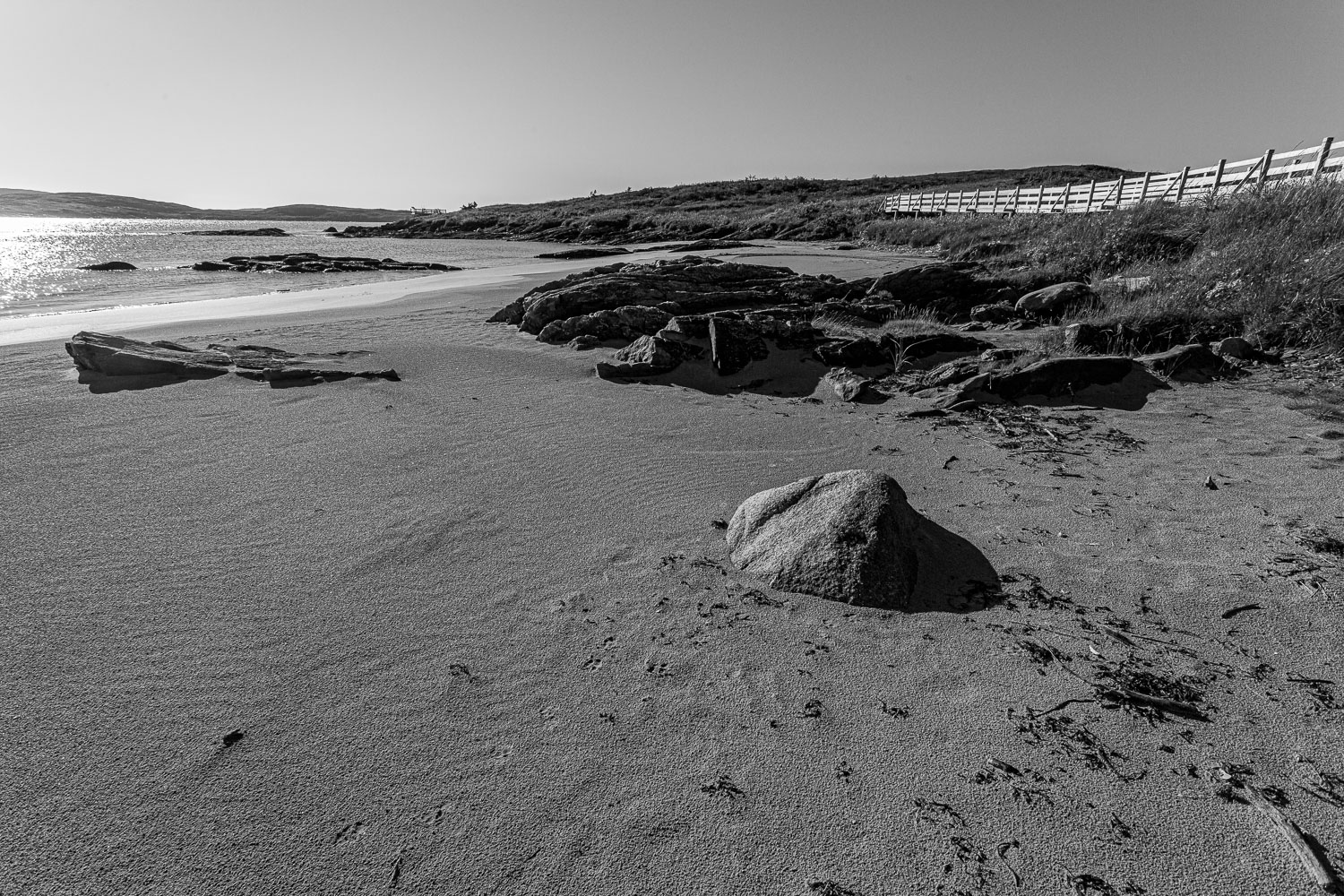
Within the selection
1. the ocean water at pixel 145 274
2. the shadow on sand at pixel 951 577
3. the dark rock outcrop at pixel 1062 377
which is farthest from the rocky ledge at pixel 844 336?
the ocean water at pixel 145 274

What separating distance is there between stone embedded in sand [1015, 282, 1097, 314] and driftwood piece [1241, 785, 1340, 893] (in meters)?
8.59

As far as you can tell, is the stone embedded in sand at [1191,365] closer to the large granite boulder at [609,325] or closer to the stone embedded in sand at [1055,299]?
the stone embedded in sand at [1055,299]

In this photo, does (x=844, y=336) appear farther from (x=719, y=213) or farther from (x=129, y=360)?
(x=719, y=213)

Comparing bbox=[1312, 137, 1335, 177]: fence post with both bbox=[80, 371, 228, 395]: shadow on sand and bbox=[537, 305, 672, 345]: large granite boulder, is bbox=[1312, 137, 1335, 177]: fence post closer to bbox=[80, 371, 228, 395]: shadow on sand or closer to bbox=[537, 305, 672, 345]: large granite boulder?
bbox=[537, 305, 672, 345]: large granite boulder

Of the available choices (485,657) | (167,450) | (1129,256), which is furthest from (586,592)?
(1129,256)

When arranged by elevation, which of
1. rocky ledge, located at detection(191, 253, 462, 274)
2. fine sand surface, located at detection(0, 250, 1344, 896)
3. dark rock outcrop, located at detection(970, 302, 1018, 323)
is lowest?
fine sand surface, located at detection(0, 250, 1344, 896)

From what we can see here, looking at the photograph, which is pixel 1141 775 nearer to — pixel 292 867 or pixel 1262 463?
pixel 292 867

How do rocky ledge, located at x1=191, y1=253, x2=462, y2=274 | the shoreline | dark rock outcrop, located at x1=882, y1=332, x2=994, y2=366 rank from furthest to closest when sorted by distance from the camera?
rocky ledge, located at x1=191, y1=253, x2=462, y2=274, the shoreline, dark rock outcrop, located at x1=882, y1=332, x2=994, y2=366

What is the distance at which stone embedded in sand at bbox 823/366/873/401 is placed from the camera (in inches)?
247

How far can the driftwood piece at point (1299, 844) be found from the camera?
171 cm

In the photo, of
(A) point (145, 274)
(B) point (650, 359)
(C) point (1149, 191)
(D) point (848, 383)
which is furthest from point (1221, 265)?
(A) point (145, 274)

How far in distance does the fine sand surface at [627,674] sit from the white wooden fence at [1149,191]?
10510 mm

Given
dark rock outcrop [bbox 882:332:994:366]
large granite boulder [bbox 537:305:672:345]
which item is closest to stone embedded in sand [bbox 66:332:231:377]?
large granite boulder [bbox 537:305:672:345]

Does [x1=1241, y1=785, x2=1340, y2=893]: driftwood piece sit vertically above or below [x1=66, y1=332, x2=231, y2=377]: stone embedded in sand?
below
